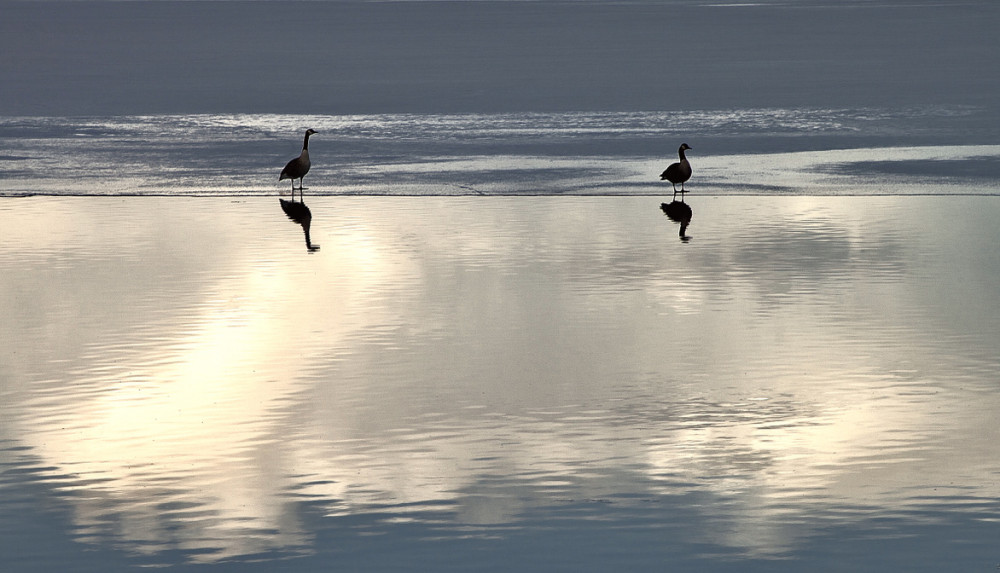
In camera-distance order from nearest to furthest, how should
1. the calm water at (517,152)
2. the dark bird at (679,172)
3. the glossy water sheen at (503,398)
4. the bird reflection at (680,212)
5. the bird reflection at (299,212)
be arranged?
the glossy water sheen at (503,398)
the bird reflection at (680,212)
the bird reflection at (299,212)
the dark bird at (679,172)
the calm water at (517,152)

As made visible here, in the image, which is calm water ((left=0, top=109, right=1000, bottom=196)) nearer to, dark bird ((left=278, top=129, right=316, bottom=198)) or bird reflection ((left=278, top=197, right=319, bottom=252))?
dark bird ((left=278, top=129, right=316, bottom=198))

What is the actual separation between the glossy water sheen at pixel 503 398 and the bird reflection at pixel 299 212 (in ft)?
2.11

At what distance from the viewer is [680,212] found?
15742 millimetres

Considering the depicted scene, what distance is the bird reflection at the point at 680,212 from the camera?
586 inches

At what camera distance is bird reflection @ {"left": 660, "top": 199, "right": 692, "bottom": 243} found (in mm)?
14875

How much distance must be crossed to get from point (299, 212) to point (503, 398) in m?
7.89

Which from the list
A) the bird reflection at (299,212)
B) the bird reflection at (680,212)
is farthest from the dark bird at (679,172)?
the bird reflection at (299,212)

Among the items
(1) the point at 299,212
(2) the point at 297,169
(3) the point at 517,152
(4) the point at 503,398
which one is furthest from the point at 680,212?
(4) the point at 503,398

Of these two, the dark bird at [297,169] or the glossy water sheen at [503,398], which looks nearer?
the glossy water sheen at [503,398]

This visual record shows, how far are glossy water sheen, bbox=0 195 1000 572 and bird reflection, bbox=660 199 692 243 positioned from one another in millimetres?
278

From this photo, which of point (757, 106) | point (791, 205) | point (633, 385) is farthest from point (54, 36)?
point (633, 385)

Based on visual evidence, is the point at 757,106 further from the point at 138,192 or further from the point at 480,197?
the point at 138,192

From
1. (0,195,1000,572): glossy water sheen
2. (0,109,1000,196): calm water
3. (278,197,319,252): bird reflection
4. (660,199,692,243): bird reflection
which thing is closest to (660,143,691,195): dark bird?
(660,199,692,243): bird reflection

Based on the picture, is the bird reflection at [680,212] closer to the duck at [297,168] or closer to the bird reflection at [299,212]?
the bird reflection at [299,212]
